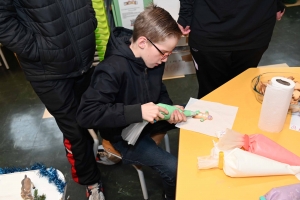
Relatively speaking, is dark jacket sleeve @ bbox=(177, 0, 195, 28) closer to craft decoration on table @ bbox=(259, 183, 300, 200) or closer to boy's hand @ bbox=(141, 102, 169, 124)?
boy's hand @ bbox=(141, 102, 169, 124)

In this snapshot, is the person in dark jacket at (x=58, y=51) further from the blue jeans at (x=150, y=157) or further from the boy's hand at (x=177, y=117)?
the boy's hand at (x=177, y=117)

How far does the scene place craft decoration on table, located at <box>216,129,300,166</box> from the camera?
2.90 ft

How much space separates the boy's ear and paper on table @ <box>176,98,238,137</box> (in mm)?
337

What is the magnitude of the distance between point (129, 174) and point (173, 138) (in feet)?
1.50

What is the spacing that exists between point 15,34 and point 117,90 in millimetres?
531

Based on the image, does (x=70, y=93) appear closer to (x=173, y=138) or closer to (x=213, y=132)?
(x=213, y=132)

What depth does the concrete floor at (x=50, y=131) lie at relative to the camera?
178cm

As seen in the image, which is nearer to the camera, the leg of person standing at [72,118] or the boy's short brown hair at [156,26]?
the boy's short brown hair at [156,26]

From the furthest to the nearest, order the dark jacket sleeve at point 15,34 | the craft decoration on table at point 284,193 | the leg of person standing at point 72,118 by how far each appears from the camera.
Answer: the leg of person standing at point 72,118
the dark jacket sleeve at point 15,34
the craft decoration on table at point 284,193

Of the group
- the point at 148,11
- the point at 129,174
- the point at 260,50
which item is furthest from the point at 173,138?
the point at 148,11

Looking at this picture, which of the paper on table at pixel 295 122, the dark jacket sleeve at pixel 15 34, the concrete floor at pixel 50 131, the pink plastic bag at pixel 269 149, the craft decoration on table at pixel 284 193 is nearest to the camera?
the craft decoration on table at pixel 284 193

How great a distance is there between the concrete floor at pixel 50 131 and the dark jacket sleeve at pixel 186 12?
0.92 meters

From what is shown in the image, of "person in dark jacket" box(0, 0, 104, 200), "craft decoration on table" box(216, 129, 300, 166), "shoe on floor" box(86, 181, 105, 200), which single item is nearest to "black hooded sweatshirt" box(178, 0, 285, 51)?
"person in dark jacket" box(0, 0, 104, 200)

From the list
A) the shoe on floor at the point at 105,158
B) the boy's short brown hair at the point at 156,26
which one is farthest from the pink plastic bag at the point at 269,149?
the shoe on floor at the point at 105,158
